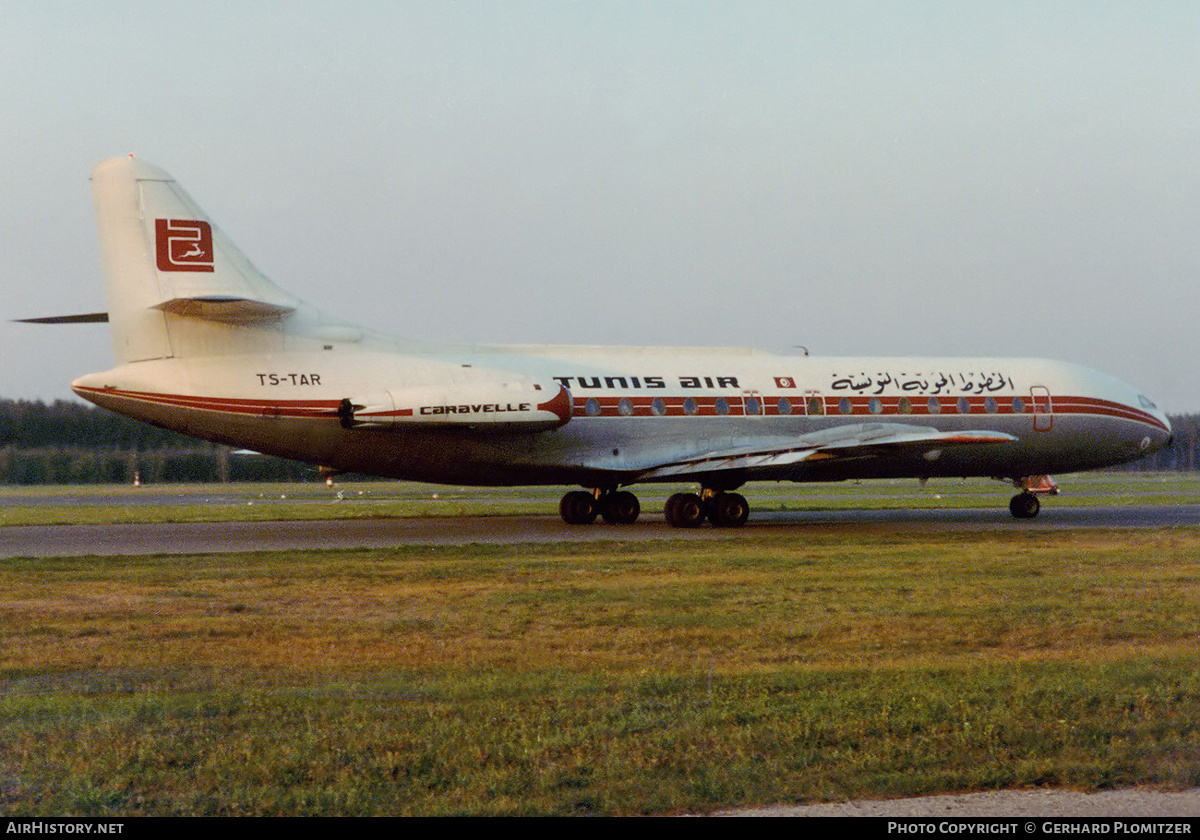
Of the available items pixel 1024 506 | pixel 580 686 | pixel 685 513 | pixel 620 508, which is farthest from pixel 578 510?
pixel 580 686

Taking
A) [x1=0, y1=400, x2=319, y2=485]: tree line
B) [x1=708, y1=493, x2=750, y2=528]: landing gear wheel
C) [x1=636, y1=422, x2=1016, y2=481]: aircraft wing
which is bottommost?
[x1=708, y1=493, x2=750, y2=528]: landing gear wheel

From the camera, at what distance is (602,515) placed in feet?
96.4

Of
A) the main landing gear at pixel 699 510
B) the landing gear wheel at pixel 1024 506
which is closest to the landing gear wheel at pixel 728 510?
the main landing gear at pixel 699 510

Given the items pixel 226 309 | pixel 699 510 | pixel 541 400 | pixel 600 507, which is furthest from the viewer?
pixel 600 507

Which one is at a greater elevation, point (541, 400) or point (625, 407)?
point (541, 400)

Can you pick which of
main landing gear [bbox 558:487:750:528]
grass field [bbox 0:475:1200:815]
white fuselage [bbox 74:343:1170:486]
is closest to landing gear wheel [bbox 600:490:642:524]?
main landing gear [bbox 558:487:750:528]

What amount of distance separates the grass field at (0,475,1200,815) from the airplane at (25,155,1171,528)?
6951 millimetres

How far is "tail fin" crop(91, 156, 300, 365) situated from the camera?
24.0 meters

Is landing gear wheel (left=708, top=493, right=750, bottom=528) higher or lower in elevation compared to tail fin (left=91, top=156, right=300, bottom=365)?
lower

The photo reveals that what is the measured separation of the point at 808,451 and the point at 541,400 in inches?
220

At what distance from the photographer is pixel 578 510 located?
2891cm

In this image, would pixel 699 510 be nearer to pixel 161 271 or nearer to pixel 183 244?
pixel 183 244

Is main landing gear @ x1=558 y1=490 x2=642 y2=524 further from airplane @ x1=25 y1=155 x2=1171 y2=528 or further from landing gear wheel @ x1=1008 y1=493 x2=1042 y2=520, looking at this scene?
landing gear wheel @ x1=1008 y1=493 x2=1042 y2=520
